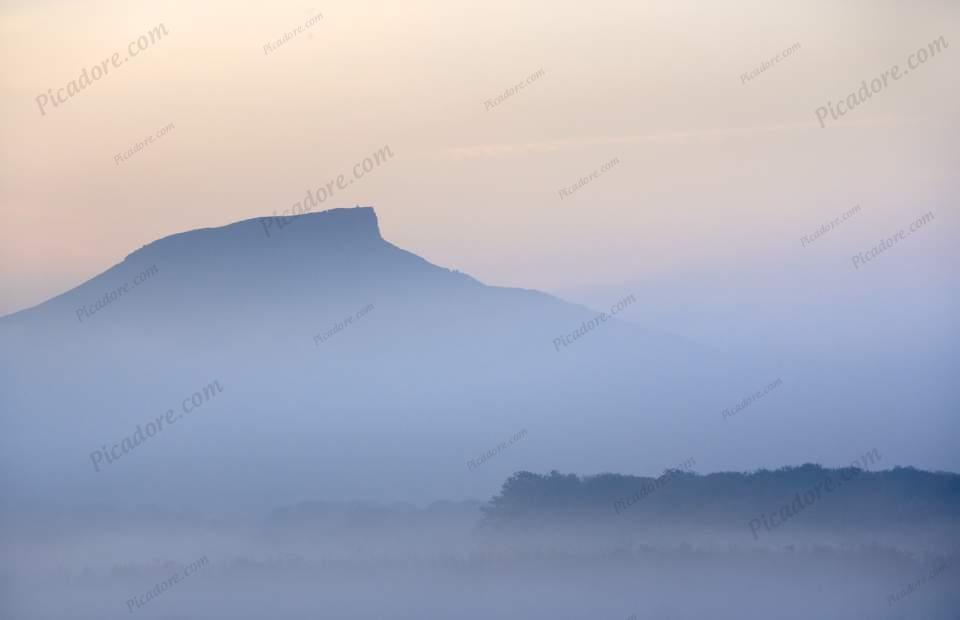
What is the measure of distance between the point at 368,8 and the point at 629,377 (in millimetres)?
2867

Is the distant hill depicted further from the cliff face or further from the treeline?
the cliff face

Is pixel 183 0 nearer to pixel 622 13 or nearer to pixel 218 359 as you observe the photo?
pixel 218 359

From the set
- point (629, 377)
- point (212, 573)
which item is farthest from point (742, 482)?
point (212, 573)

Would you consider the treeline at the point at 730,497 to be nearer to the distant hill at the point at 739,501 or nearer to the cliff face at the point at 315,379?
the distant hill at the point at 739,501

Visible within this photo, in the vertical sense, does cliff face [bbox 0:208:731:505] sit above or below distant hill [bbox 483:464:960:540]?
above

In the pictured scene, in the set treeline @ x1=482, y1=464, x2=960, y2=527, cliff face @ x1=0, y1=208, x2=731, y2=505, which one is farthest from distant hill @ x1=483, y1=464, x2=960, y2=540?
cliff face @ x1=0, y1=208, x2=731, y2=505

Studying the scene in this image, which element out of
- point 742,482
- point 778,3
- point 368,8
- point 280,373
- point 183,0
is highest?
point 183,0

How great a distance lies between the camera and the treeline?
246 inches

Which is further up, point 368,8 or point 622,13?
point 368,8

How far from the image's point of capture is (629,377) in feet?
20.9

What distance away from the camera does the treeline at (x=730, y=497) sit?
624 centimetres

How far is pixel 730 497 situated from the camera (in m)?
6.31

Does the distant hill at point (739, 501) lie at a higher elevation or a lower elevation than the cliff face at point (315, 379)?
lower

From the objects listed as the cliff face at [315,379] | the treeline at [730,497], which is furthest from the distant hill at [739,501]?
the cliff face at [315,379]
